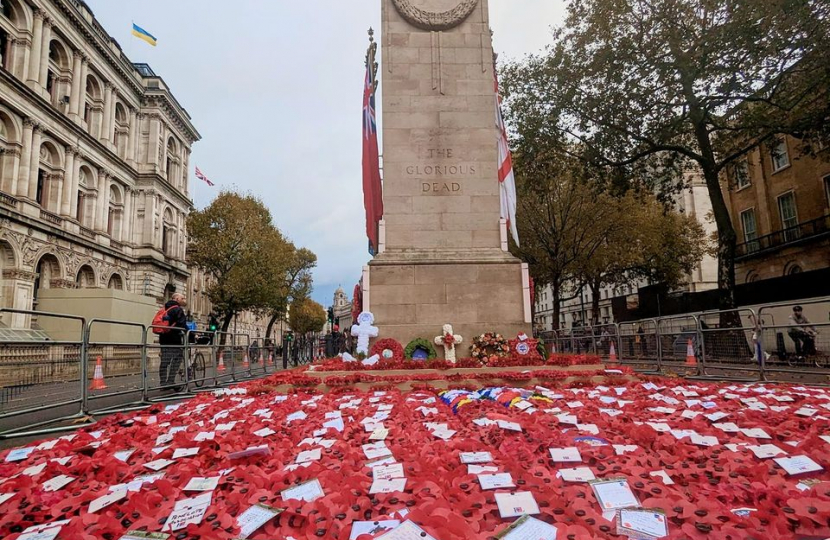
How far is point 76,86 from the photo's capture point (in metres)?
35.4

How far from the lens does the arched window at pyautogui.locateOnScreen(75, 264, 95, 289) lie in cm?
3559

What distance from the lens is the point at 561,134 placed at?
77.8ft

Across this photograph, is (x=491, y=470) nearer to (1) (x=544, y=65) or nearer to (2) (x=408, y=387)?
(2) (x=408, y=387)

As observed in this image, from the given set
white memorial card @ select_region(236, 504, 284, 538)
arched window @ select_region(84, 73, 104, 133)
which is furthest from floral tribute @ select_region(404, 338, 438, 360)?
arched window @ select_region(84, 73, 104, 133)

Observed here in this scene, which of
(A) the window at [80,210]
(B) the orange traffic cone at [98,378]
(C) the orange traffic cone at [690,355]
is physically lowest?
(C) the orange traffic cone at [690,355]

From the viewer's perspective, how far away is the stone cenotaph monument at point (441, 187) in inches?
440

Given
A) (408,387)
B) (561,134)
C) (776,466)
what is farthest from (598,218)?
(776,466)

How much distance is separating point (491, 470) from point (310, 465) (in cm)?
144

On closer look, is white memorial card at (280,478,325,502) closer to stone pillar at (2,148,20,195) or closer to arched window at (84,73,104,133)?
stone pillar at (2,148,20,195)

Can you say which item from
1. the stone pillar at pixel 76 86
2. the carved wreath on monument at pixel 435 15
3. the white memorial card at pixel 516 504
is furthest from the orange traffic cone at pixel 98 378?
the stone pillar at pixel 76 86

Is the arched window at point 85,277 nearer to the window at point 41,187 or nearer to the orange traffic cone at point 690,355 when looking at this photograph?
the window at point 41,187

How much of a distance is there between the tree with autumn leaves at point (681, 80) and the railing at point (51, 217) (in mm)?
29483

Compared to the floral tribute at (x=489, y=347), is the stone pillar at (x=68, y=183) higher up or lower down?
higher up

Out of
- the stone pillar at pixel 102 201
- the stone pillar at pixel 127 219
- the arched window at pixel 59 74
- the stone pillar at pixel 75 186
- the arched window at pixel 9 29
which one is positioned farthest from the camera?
the stone pillar at pixel 127 219
